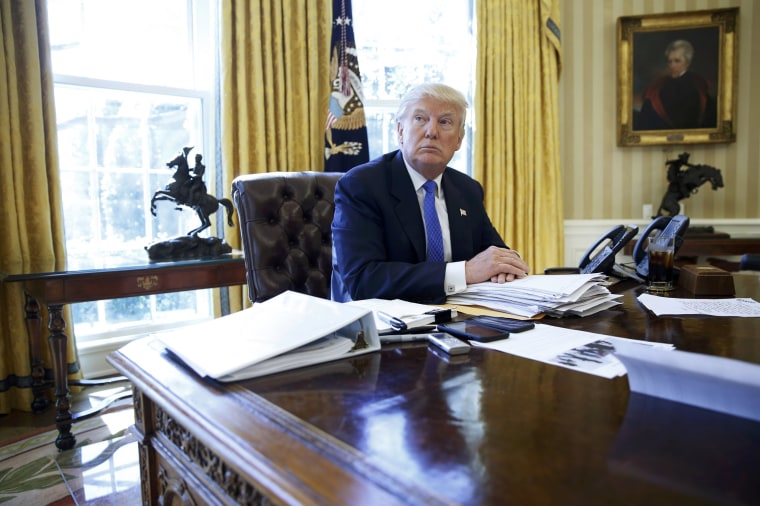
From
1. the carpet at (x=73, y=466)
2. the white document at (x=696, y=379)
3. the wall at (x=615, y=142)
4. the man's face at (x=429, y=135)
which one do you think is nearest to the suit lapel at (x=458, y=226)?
the man's face at (x=429, y=135)

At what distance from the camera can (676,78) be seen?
432 cm

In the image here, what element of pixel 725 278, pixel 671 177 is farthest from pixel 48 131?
pixel 671 177

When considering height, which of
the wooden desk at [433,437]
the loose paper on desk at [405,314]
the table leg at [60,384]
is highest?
the loose paper on desk at [405,314]

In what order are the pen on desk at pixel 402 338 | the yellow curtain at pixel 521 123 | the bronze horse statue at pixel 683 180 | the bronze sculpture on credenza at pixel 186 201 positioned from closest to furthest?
1. the pen on desk at pixel 402 338
2. the bronze sculpture on credenza at pixel 186 201
3. the bronze horse statue at pixel 683 180
4. the yellow curtain at pixel 521 123

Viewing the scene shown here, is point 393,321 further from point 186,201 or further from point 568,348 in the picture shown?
point 186,201

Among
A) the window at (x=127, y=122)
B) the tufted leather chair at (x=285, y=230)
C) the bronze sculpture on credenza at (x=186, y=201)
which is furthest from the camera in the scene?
the window at (x=127, y=122)

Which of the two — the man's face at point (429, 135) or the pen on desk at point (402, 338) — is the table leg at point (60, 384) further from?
the pen on desk at point (402, 338)

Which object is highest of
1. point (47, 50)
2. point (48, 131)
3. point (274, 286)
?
point (47, 50)

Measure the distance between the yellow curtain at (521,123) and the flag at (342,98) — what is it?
1.09 metres

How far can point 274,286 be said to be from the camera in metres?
2.04

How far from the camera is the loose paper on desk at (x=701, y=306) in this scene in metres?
1.21

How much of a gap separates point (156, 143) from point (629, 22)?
3.83 m

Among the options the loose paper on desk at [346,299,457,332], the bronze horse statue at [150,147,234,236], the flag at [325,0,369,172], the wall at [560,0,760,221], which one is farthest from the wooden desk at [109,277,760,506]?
the wall at [560,0,760,221]

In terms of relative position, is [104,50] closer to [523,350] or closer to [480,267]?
[480,267]
